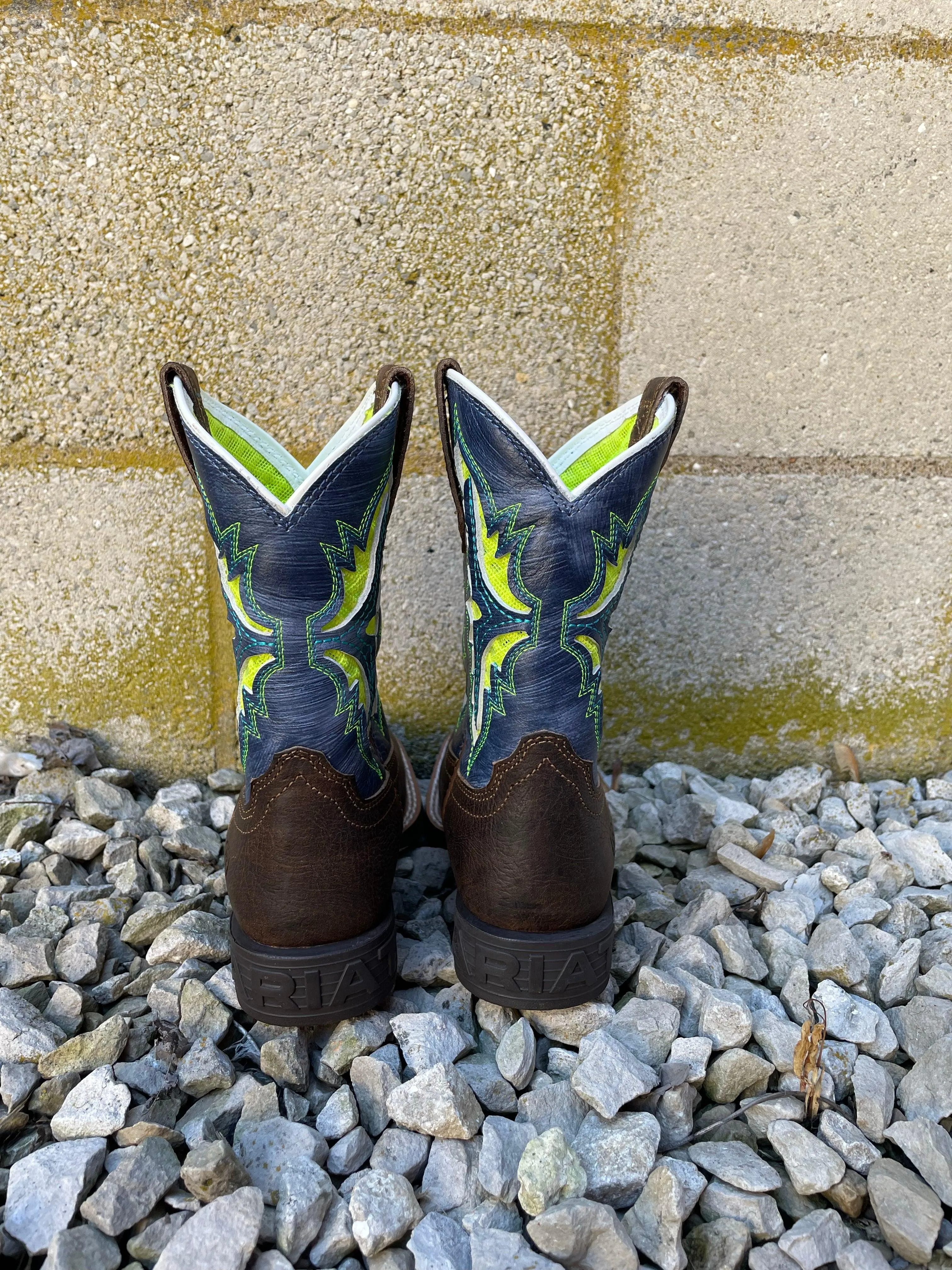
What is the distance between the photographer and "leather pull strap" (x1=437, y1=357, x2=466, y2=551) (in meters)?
1.09

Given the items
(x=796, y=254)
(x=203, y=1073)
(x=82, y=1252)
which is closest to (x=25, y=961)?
(x=203, y=1073)

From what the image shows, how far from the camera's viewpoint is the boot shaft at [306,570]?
1.00 metres

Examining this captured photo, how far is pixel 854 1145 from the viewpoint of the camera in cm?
96

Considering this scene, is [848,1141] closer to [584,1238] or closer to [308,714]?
[584,1238]

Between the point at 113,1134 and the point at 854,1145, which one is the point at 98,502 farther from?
the point at 854,1145

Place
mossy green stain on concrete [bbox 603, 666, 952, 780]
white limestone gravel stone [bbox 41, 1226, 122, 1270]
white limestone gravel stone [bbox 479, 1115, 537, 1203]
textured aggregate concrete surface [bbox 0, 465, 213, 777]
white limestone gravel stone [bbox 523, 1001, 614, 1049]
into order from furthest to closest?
mossy green stain on concrete [bbox 603, 666, 952, 780] → textured aggregate concrete surface [bbox 0, 465, 213, 777] → white limestone gravel stone [bbox 523, 1001, 614, 1049] → white limestone gravel stone [bbox 479, 1115, 537, 1203] → white limestone gravel stone [bbox 41, 1226, 122, 1270]

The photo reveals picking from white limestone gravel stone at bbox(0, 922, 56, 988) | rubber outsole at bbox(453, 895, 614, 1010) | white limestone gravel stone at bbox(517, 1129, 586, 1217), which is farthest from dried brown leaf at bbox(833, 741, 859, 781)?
white limestone gravel stone at bbox(0, 922, 56, 988)

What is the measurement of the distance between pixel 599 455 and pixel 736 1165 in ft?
2.92

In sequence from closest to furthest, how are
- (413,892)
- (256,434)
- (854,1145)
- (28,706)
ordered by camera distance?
(854,1145)
(256,434)
(413,892)
(28,706)

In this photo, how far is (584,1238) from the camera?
0.84 metres

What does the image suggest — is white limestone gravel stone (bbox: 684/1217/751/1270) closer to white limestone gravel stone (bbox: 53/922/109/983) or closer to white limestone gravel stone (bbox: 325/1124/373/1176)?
white limestone gravel stone (bbox: 325/1124/373/1176)

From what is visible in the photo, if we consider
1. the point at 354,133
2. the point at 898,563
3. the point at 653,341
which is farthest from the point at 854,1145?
the point at 354,133

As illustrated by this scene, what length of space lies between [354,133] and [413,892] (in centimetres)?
126

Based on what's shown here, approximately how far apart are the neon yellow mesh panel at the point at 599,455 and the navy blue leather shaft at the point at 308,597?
306mm
